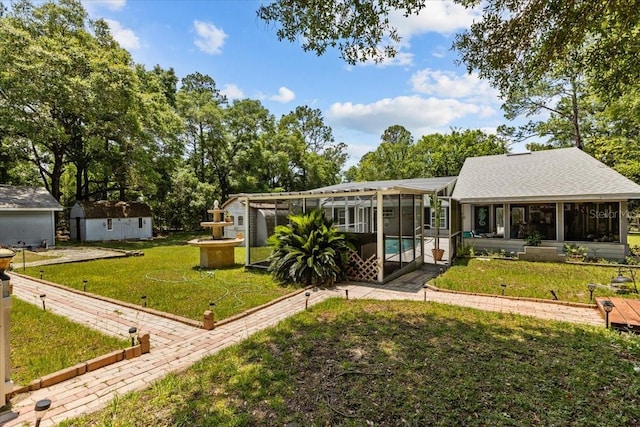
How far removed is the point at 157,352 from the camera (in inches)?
176

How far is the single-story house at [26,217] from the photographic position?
16.9 metres

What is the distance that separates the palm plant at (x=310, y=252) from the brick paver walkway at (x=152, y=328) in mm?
606

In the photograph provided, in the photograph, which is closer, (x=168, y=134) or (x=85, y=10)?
(x=85, y=10)

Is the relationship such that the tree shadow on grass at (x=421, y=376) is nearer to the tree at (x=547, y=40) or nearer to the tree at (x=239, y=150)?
the tree at (x=547, y=40)

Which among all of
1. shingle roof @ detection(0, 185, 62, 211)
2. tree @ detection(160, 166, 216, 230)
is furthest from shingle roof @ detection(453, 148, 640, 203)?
shingle roof @ detection(0, 185, 62, 211)

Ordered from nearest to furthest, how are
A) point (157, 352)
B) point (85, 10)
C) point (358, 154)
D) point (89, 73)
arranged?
point (157, 352) < point (89, 73) < point (85, 10) < point (358, 154)

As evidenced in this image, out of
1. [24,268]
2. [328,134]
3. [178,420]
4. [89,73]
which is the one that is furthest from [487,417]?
[328,134]

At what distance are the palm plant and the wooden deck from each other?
528 centimetres

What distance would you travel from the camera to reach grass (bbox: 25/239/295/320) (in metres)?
6.60

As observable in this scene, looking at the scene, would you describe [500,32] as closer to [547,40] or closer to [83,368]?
[547,40]

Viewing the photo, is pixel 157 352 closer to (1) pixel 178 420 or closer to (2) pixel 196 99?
(1) pixel 178 420

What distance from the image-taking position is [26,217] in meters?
17.5

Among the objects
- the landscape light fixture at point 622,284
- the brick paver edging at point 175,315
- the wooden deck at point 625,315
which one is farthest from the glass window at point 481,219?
the brick paver edging at point 175,315

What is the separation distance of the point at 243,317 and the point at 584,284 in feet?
26.8
